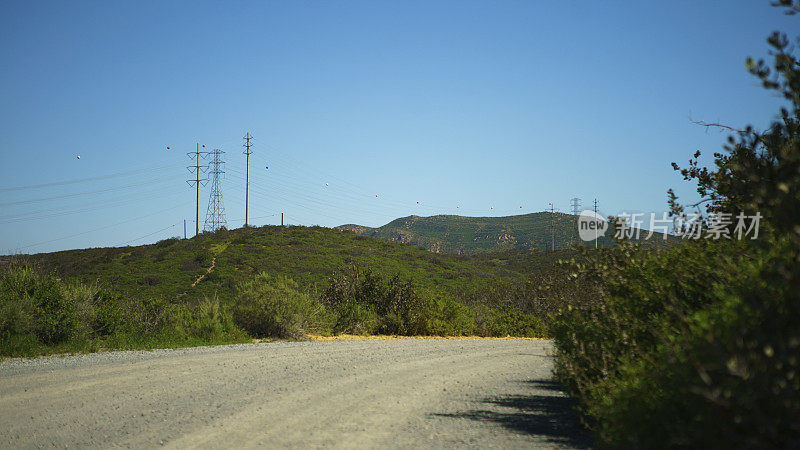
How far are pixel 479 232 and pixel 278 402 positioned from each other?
11038cm

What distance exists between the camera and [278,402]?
26.3 ft

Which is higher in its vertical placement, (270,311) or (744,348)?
(744,348)

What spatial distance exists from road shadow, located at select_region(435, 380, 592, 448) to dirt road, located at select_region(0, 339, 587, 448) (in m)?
0.01

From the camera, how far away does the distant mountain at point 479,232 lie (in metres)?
102

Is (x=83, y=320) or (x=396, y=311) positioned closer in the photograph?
(x=83, y=320)

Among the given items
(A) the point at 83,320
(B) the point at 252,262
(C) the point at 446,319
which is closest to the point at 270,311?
(A) the point at 83,320

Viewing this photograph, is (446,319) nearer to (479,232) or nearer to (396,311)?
(396,311)

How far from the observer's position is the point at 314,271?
50.0 metres

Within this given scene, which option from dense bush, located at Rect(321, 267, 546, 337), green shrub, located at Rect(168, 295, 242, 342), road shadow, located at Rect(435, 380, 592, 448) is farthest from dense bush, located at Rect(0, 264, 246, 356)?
road shadow, located at Rect(435, 380, 592, 448)

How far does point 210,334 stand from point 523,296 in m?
16.9

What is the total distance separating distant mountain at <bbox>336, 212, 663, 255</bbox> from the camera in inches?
4023

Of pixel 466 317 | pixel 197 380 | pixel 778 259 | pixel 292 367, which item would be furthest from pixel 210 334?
pixel 778 259

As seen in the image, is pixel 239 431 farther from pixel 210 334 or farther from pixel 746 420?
pixel 210 334

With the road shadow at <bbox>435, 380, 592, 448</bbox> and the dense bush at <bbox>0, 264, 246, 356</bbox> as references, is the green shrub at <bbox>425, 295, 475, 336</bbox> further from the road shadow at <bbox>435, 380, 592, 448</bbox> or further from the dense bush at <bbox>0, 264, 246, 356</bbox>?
the road shadow at <bbox>435, 380, 592, 448</bbox>
